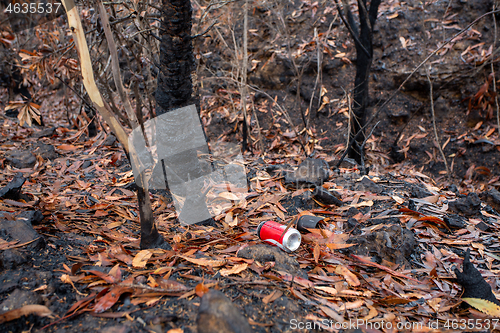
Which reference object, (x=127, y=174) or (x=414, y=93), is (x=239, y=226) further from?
(x=414, y=93)

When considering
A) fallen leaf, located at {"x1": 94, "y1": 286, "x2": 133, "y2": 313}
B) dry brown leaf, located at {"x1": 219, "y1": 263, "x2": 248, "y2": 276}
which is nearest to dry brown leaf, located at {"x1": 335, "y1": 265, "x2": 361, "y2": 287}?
dry brown leaf, located at {"x1": 219, "y1": 263, "x2": 248, "y2": 276}

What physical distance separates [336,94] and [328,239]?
4264mm

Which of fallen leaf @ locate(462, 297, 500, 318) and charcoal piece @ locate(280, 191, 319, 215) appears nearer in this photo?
fallen leaf @ locate(462, 297, 500, 318)

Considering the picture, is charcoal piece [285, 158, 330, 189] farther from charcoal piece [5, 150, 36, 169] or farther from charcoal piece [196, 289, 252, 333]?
charcoal piece [5, 150, 36, 169]

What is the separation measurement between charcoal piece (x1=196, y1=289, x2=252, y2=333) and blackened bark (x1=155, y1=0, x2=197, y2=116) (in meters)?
1.82

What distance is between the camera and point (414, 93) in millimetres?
5512

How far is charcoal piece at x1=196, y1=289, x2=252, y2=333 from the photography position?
965 mm

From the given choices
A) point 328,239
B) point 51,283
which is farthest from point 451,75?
point 51,283

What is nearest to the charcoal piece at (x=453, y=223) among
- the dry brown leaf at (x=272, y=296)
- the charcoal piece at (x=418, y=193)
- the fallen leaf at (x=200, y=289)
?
the charcoal piece at (x=418, y=193)

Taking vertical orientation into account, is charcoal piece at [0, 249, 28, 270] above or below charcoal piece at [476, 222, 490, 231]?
above

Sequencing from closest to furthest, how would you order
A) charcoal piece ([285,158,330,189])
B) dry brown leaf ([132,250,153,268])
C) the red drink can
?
dry brown leaf ([132,250,153,268]) < the red drink can < charcoal piece ([285,158,330,189])

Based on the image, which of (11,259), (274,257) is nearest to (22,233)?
(11,259)

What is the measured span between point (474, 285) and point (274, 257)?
3.46 feet

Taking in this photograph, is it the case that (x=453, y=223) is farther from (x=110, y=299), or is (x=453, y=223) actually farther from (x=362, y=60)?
(x=362, y=60)
